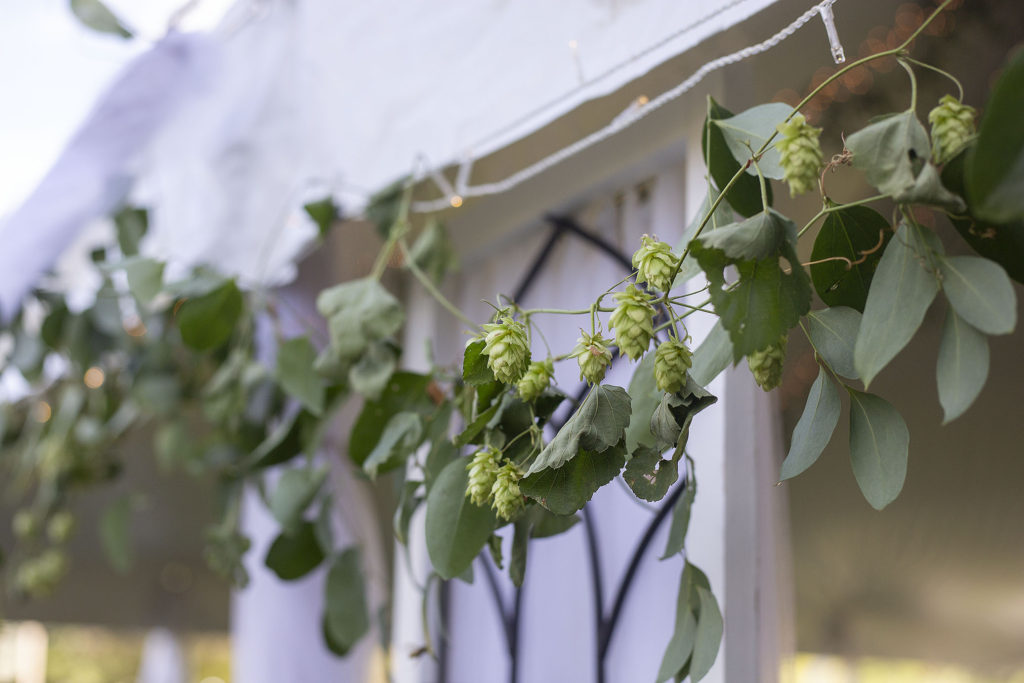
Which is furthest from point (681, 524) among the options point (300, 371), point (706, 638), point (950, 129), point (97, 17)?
point (97, 17)

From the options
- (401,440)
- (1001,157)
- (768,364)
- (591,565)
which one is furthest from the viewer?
(591,565)

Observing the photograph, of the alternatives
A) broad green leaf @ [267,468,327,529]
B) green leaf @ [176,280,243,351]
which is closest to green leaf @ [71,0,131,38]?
green leaf @ [176,280,243,351]

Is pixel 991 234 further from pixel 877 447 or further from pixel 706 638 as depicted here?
pixel 706 638

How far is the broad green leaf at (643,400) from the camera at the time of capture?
514mm

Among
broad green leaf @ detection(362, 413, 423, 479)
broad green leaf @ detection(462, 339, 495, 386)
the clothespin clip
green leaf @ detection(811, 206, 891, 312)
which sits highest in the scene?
the clothespin clip

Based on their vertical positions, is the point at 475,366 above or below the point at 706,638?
above

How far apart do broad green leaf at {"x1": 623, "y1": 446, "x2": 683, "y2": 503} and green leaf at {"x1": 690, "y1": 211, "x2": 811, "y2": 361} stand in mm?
81

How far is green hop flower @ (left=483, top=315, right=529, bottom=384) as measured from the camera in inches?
17.1

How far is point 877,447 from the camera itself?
0.43 meters

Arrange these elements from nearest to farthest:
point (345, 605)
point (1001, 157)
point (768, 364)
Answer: point (1001, 157), point (768, 364), point (345, 605)

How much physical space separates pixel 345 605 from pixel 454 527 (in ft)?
1.32

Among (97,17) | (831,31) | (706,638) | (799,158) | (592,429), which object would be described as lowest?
(706,638)

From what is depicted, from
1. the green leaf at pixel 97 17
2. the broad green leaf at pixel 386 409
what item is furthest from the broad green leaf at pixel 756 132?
the green leaf at pixel 97 17

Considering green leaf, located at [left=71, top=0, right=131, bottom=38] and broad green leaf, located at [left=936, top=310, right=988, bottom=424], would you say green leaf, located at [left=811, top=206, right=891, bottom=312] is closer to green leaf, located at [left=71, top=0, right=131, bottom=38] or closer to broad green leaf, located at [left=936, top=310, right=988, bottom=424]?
broad green leaf, located at [left=936, top=310, right=988, bottom=424]
